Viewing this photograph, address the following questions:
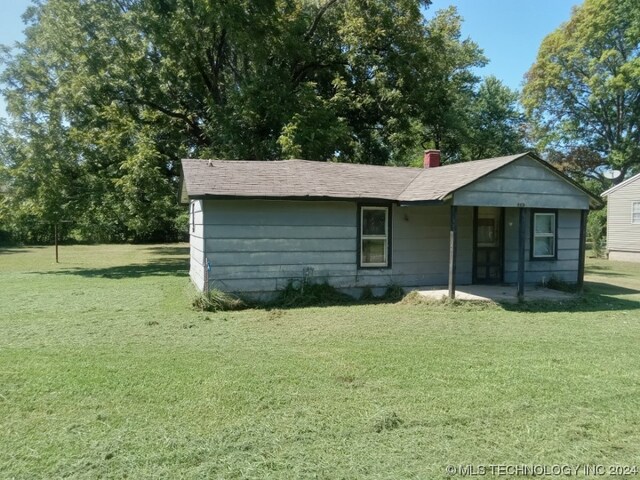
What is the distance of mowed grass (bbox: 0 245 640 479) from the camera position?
346cm

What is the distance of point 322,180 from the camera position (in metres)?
11.3

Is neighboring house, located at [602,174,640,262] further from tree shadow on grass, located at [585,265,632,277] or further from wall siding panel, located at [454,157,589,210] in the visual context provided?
wall siding panel, located at [454,157,589,210]

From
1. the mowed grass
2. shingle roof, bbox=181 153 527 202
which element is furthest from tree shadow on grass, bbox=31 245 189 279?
the mowed grass

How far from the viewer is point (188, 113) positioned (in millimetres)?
19969

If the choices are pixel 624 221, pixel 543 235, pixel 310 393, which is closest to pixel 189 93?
pixel 543 235

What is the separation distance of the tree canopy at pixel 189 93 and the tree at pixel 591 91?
19.9 metres

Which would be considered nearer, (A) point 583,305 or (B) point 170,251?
(A) point 583,305

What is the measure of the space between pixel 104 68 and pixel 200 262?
1190cm

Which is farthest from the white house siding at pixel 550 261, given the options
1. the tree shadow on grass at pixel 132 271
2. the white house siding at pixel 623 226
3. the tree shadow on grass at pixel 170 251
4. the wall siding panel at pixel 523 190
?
the tree shadow on grass at pixel 170 251

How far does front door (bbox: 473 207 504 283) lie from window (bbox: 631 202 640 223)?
50.7 feet

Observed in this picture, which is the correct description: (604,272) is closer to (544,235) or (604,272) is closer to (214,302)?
(544,235)

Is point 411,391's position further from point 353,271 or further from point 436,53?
point 436,53

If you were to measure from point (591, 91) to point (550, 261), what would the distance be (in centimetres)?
3007

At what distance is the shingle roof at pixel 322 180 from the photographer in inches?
393
